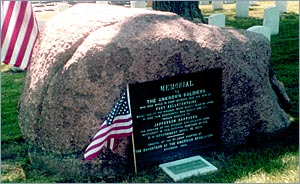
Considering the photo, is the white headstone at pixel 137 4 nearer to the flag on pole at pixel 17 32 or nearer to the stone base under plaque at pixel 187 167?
the flag on pole at pixel 17 32

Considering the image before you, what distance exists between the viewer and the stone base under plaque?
15.4 ft

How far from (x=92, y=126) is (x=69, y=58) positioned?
0.68 meters

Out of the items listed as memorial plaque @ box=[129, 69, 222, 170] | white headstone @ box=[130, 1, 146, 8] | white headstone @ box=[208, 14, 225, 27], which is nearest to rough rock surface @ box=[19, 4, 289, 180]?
memorial plaque @ box=[129, 69, 222, 170]

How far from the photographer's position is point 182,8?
26.6 feet

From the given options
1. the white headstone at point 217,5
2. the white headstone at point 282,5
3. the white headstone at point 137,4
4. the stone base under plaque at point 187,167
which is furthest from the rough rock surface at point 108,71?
the white headstone at point 217,5

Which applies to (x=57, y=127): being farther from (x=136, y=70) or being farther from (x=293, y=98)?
(x=293, y=98)

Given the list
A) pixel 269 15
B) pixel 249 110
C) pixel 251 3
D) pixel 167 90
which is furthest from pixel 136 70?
pixel 251 3

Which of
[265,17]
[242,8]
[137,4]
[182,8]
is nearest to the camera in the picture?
[182,8]

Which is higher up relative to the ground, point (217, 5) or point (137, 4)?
point (137, 4)

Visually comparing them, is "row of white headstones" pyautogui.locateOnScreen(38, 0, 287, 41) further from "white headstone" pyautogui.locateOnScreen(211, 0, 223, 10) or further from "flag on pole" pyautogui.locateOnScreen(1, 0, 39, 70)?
"flag on pole" pyautogui.locateOnScreen(1, 0, 39, 70)

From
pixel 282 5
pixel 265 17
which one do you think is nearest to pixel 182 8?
pixel 265 17

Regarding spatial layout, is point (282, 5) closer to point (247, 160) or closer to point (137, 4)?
point (137, 4)

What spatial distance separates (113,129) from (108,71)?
546 mm

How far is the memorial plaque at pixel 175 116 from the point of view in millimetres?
4656
